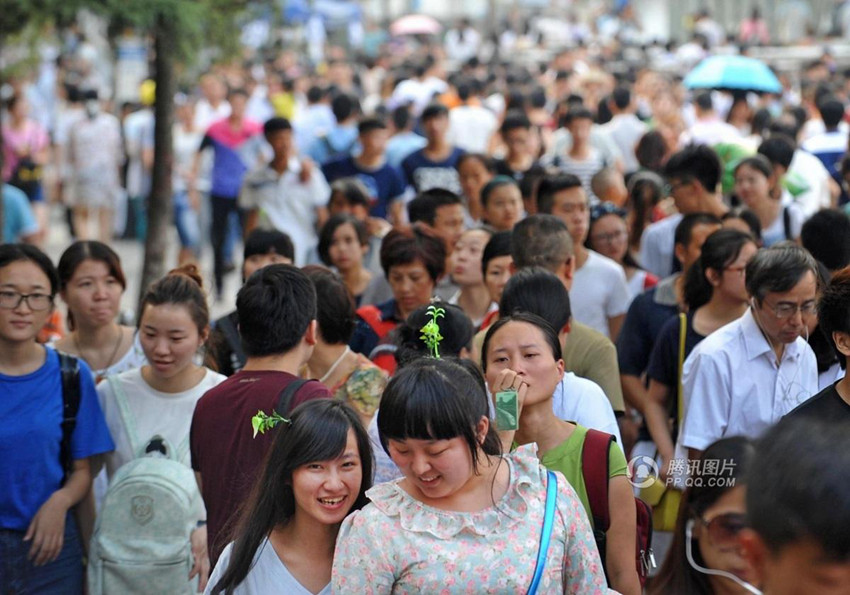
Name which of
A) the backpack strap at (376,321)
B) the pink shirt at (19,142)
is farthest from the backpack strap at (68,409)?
the pink shirt at (19,142)

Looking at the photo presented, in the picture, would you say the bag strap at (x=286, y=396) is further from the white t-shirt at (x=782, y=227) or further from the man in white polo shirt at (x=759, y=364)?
the white t-shirt at (x=782, y=227)

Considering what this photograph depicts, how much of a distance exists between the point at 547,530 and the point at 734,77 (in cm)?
1274

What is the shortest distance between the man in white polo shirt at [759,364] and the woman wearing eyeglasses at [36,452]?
232 centimetres

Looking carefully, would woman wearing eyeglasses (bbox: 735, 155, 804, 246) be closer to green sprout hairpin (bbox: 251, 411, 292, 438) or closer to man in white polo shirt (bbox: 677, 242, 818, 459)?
man in white polo shirt (bbox: 677, 242, 818, 459)

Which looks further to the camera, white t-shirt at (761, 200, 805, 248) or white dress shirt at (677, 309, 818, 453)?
white t-shirt at (761, 200, 805, 248)

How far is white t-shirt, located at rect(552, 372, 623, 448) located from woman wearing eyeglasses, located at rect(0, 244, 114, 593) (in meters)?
1.82

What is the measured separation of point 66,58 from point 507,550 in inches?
822

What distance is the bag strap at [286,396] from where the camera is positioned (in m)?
4.38

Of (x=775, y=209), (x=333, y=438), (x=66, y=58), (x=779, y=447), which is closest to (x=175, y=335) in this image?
(x=333, y=438)

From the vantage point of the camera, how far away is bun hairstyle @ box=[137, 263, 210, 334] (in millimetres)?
5441

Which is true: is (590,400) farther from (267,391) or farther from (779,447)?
(779,447)

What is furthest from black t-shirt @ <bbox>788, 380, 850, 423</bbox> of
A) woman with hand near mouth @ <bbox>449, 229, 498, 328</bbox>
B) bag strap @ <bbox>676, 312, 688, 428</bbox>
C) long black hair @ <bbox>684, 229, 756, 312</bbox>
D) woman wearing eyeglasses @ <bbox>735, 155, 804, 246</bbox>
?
woman wearing eyeglasses @ <bbox>735, 155, 804, 246</bbox>

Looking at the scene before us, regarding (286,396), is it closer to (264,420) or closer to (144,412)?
(264,420)

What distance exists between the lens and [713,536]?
2760mm
